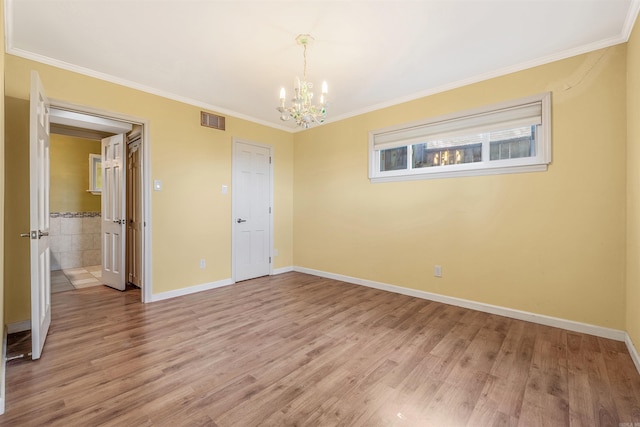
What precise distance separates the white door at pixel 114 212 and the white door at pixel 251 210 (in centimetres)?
158

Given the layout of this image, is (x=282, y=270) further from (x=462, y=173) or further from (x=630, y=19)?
(x=630, y=19)

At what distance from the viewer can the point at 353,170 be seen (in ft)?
14.6

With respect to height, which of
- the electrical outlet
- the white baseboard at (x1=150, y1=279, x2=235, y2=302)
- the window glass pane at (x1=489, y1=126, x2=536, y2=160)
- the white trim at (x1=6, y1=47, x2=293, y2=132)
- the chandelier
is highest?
the white trim at (x1=6, y1=47, x2=293, y2=132)

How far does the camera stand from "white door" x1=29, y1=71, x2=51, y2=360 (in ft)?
7.11

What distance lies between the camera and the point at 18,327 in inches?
107

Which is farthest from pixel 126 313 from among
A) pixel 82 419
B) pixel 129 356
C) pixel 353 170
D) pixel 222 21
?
pixel 353 170

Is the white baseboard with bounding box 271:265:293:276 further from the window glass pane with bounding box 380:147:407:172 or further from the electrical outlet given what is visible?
the electrical outlet

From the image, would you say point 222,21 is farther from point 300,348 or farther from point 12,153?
point 300,348

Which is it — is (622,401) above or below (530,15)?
below

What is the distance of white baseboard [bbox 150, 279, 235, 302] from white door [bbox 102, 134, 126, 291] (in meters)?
0.88

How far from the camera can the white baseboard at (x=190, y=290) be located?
11.9 ft

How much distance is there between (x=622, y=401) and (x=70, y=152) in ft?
27.0

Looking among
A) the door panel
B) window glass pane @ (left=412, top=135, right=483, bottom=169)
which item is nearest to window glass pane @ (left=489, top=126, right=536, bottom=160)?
window glass pane @ (left=412, top=135, right=483, bottom=169)

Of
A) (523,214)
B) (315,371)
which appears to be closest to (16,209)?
(315,371)
